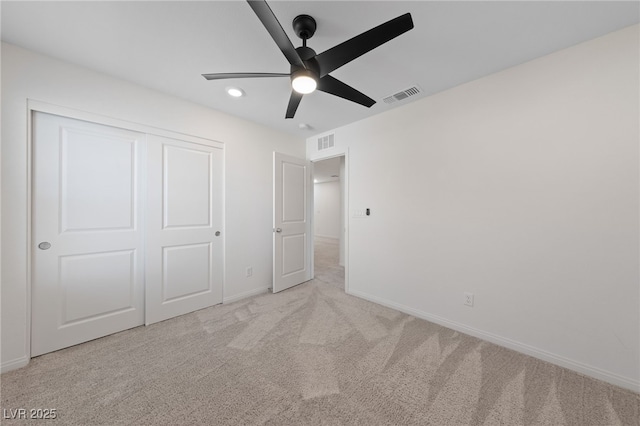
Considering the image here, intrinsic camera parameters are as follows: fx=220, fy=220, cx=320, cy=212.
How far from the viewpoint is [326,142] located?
351cm

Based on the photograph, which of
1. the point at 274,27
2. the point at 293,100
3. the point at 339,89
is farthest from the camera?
the point at 293,100

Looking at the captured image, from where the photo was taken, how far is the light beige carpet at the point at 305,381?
133cm

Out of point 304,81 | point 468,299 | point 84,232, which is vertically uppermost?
point 304,81

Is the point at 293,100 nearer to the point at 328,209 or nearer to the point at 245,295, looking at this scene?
the point at 245,295

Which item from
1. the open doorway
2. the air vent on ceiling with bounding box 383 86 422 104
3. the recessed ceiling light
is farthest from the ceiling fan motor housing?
the open doorway

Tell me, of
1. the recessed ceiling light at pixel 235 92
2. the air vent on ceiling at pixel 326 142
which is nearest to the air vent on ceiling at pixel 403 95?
the air vent on ceiling at pixel 326 142

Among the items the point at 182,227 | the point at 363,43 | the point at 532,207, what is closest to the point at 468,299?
the point at 532,207

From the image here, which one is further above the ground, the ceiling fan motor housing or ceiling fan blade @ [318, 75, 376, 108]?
the ceiling fan motor housing

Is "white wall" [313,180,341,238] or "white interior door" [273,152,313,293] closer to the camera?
"white interior door" [273,152,313,293]

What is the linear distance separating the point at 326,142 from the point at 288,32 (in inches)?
77.5

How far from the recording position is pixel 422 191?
8.23ft

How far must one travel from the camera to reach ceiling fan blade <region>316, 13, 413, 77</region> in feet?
3.61

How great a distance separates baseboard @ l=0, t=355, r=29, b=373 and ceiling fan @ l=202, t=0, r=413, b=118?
2.61 m

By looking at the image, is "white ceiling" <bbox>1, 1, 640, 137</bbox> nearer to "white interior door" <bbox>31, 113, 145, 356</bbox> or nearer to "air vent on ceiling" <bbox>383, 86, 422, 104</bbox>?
"air vent on ceiling" <bbox>383, 86, 422, 104</bbox>
